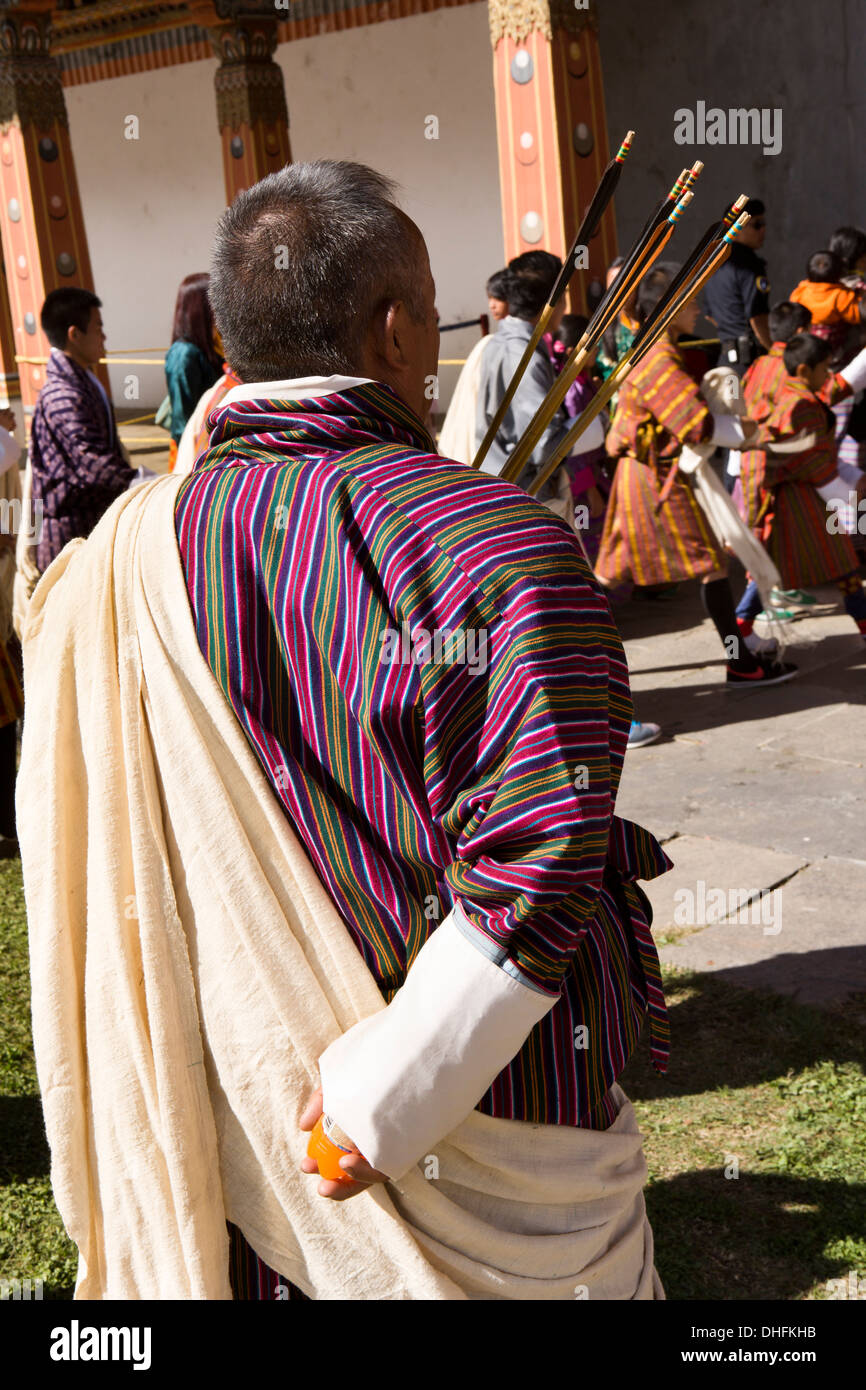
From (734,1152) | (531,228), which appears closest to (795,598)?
(531,228)

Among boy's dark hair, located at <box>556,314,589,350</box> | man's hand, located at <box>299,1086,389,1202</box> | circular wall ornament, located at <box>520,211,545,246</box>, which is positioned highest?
circular wall ornament, located at <box>520,211,545,246</box>

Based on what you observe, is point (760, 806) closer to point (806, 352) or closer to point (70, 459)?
point (806, 352)

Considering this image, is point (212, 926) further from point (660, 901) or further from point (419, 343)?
point (660, 901)

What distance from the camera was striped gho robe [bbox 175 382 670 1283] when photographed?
1237 millimetres

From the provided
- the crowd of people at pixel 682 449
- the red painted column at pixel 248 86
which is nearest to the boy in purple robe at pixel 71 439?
the crowd of people at pixel 682 449

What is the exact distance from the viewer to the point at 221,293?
1.44 metres

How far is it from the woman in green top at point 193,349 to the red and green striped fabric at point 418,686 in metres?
4.00

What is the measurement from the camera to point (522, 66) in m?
7.34

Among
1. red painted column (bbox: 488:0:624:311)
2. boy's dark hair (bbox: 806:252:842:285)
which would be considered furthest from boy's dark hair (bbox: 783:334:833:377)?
boy's dark hair (bbox: 806:252:842:285)

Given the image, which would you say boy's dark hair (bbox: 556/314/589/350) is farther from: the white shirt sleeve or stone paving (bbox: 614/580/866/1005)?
the white shirt sleeve

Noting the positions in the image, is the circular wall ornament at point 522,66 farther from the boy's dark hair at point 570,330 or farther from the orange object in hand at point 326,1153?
the orange object in hand at point 326,1153

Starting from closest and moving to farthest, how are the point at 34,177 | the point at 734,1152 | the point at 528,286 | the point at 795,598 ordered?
1. the point at 734,1152
2. the point at 528,286
3. the point at 795,598
4. the point at 34,177

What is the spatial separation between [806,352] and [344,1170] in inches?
203

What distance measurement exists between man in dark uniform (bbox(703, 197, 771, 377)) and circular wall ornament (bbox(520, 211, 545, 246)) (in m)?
1.14
